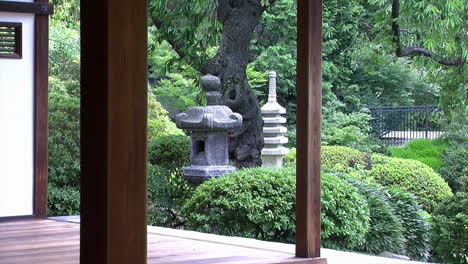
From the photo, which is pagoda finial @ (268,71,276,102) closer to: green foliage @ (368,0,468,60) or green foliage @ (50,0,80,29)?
green foliage @ (368,0,468,60)

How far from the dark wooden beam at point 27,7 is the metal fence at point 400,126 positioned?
1006 cm

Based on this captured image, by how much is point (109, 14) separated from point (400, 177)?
350 inches

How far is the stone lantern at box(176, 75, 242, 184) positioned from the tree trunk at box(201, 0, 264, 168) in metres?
0.98

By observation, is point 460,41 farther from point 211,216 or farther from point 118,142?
point 118,142

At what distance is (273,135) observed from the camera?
11992 millimetres

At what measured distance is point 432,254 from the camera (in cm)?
847

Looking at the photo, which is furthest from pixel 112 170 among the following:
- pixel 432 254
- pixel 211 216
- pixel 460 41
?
pixel 460 41

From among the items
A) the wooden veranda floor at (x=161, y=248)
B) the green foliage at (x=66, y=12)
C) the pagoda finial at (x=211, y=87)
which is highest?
the green foliage at (x=66, y=12)

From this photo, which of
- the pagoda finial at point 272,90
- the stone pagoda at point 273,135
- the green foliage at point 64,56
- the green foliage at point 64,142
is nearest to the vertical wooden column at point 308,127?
the green foliage at point 64,142

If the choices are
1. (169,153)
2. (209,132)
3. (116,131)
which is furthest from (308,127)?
(169,153)

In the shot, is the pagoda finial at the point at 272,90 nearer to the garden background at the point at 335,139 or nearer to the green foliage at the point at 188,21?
the garden background at the point at 335,139

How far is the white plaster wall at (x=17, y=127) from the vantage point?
6516 mm

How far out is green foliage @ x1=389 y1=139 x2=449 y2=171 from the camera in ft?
45.5

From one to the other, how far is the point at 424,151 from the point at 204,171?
6.19m
